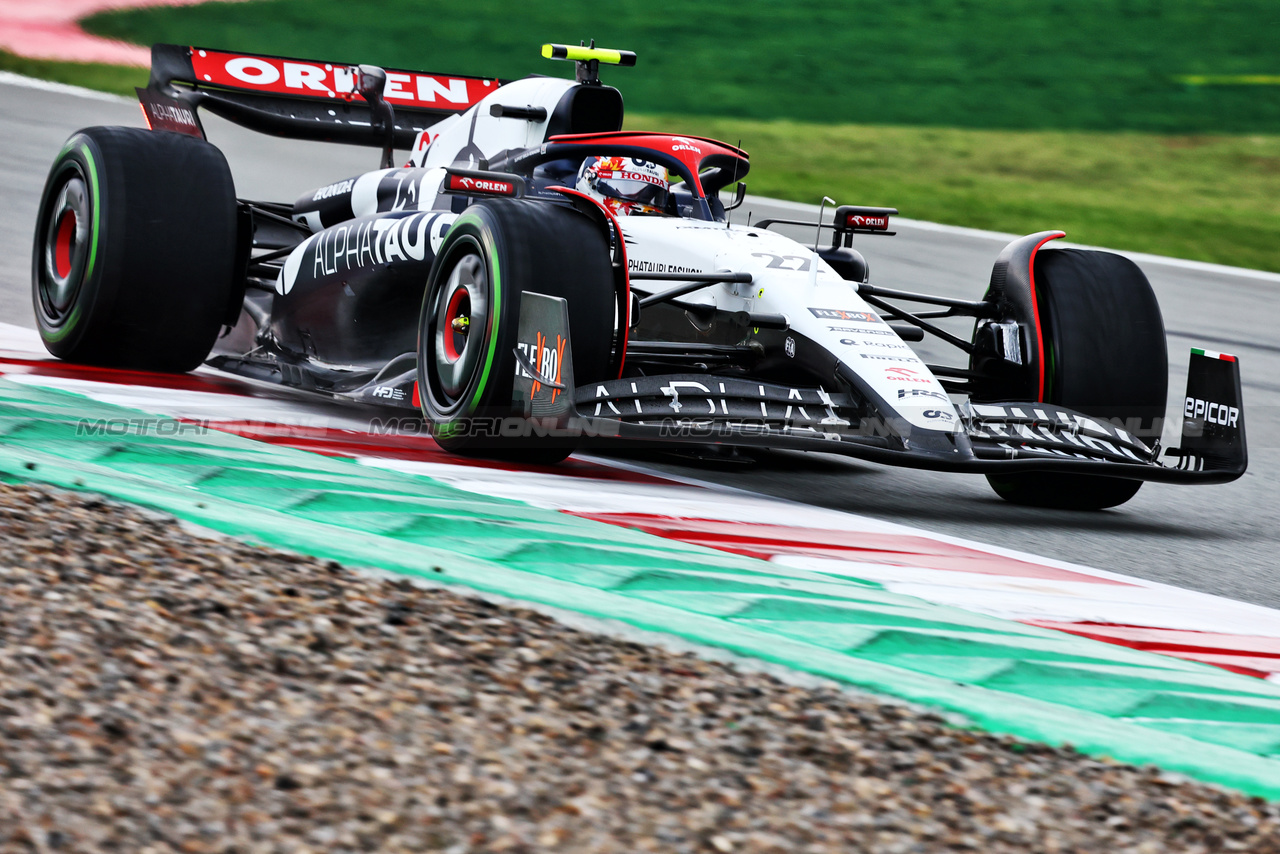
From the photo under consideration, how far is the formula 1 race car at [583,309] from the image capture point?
4.97 m

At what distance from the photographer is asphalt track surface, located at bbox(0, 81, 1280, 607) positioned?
202 inches

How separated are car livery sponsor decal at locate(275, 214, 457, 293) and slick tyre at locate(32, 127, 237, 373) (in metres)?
0.30

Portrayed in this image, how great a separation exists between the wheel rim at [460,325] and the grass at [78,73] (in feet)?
49.6

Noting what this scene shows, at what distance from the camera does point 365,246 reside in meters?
6.21

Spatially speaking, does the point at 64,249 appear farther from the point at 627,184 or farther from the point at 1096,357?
the point at 1096,357

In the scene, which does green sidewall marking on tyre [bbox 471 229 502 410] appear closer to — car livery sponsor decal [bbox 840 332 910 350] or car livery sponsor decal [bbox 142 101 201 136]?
car livery sponsor decal [bbox 840 332 910 350]

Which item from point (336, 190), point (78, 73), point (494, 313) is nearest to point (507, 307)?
point (494, 313)

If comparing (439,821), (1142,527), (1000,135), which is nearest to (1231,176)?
(1000,135)

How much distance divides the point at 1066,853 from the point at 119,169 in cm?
496

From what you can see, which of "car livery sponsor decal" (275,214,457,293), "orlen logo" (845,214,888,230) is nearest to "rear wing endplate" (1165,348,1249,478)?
"orlen logo" (845,214,888,230)

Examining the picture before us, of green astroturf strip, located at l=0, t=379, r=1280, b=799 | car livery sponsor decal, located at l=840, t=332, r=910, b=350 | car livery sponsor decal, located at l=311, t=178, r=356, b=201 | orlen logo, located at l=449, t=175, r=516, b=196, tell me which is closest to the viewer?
green astroturf strip, located at l=0, t=379, r=1280, b=799

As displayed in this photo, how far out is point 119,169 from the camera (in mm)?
6312

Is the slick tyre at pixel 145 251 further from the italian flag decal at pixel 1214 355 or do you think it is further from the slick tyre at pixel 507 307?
the italian flag decal at pixel 1214 355

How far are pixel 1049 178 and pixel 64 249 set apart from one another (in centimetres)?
1452
